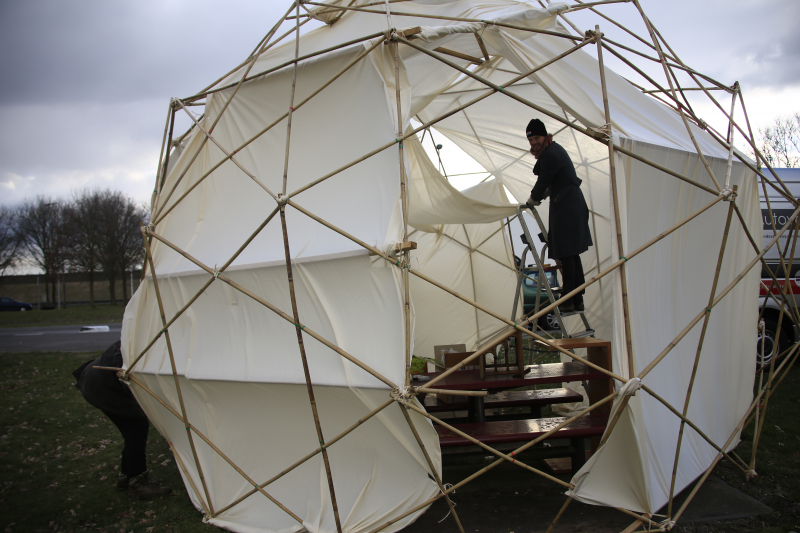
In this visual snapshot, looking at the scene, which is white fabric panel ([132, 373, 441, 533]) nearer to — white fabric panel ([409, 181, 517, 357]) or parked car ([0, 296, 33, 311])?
white fabric panel ([409, 181, 517, 357])

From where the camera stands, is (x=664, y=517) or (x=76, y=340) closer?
(x=664, y=517)

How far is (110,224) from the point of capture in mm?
27797

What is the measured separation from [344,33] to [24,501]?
4.63 metres

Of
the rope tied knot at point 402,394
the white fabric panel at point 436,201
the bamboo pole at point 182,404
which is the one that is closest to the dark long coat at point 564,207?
the white fabric panel at point 436,201

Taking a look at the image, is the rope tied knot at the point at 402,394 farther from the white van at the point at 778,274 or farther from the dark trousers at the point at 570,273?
the white van at the point at 778,274

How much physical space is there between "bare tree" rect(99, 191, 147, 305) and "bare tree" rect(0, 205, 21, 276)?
7.75 m

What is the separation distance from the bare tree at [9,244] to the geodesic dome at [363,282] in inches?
1393

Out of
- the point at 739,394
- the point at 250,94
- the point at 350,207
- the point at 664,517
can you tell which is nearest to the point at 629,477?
the point at 664,517

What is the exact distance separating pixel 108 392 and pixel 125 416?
24 cm

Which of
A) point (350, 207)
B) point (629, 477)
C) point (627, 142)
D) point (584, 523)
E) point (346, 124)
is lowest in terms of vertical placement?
point (584, 523)

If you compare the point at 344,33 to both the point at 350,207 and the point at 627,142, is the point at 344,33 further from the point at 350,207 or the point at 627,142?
the point at 627,142

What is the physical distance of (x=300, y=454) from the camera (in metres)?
3.66

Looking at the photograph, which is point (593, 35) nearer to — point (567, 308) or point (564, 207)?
point (564, 207)

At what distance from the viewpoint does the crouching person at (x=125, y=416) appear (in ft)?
14.2
